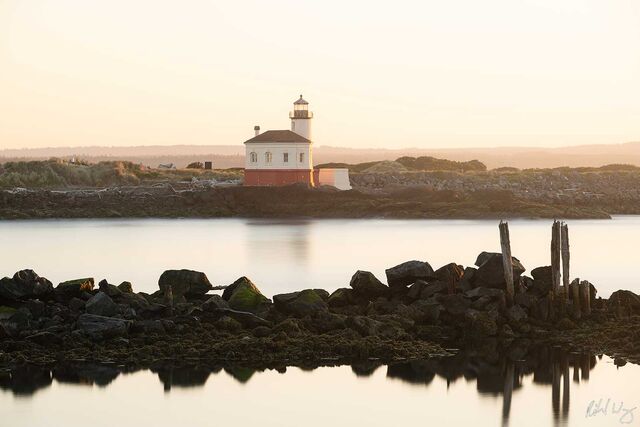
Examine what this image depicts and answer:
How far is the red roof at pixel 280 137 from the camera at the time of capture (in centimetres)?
6178

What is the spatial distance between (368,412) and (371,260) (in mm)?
26326

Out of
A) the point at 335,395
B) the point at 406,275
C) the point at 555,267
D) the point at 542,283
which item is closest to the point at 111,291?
the point at 406,275

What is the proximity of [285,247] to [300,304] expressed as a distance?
93.3 feet

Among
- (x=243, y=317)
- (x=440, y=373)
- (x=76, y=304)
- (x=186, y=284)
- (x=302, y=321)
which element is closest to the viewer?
(x=440, y=373)

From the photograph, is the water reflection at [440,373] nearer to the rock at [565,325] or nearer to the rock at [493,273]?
the rock at [565,325]

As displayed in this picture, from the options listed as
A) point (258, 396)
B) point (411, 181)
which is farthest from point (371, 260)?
point (411, 181)

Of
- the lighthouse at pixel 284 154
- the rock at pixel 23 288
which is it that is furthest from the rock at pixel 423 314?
the lighthouse at pixel 284 154

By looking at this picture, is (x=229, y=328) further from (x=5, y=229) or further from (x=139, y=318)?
(x=5, y=229)

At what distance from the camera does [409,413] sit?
15461mm

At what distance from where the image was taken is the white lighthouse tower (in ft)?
207

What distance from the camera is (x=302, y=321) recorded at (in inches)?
754

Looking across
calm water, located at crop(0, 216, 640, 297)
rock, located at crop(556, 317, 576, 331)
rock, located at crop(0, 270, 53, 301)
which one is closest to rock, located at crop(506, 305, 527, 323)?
rock, located at crop(556, 317, 576, 331)

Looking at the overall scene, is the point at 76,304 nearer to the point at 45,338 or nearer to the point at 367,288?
the point at 45,338
